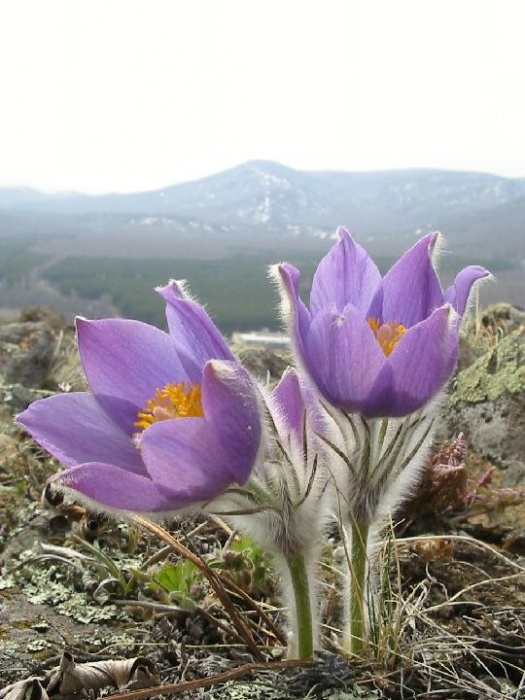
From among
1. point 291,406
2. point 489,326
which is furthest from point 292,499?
point 489,326

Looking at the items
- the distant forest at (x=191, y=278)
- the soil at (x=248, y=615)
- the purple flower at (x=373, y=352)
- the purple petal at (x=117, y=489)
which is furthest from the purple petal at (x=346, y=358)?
the distant forest at (x=191, y=278)

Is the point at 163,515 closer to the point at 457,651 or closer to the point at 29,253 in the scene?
the point at 457,651

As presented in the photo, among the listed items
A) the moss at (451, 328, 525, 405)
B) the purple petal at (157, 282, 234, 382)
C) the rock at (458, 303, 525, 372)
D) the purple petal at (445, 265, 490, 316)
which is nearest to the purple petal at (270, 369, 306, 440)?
the purple petal at (157, 282, 234, 382)

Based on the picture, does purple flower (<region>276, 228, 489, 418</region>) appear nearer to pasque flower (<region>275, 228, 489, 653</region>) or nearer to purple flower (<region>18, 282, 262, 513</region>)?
pasque flower (<region>275, 228, 489, 653</region>)

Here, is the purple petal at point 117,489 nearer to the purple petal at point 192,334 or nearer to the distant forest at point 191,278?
the purple petal at point 192,334

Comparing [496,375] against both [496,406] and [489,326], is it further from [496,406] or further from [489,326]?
[489,326]
